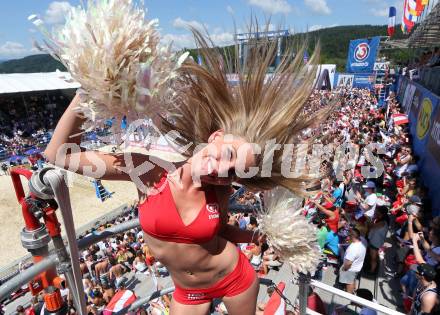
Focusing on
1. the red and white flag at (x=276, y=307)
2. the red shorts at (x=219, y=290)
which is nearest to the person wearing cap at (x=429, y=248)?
the red and white flag at (x=276, y=307)

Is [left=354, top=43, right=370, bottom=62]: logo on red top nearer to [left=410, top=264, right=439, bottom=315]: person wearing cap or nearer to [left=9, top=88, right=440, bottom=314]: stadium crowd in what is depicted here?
[left=9, top=88, right=440, bottom=314]: stadium crowd

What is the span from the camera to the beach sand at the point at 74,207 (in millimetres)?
10977

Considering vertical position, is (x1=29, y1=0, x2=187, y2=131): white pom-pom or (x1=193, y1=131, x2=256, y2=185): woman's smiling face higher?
(x1=29, y1=0, x2=187, y2=131): white pom-pom

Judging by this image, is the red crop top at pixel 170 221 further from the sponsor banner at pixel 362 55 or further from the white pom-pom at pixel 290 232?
the sponsor banner at pixel 362 55

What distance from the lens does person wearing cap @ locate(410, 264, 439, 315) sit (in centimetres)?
301

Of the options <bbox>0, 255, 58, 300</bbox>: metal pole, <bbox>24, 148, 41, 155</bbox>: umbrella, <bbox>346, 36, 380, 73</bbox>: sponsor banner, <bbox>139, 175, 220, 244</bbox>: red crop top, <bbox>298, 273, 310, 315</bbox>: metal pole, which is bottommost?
<bbox>24, 148, 41, 155</bbox>: umbrella

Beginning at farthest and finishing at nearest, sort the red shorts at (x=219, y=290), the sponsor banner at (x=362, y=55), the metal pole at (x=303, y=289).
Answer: the sponsor banner at (x=362, y=55)
the metal pole at (x=303, y=289)
the red shorts at (x=219, y=290)

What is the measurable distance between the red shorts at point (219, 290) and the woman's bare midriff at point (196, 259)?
0.09 ft

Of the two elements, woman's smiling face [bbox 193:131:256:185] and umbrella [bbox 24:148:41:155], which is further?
umbrella [bbox 24:148:41:155]

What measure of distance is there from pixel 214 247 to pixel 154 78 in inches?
39.2

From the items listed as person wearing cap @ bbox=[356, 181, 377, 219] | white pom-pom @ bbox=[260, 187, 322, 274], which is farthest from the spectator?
white pom-pom @ bbox=[260, 187, 322, 274]

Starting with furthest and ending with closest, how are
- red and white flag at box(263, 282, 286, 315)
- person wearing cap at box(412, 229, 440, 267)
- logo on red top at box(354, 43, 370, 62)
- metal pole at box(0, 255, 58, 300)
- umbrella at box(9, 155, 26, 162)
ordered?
logo on red top at box(354, 43, 370, 62)
umbrella at box(9, 155, 26, 162)
person wearing cap at box(412, 229, 440, 267)
red and white flag at box(263, 282, 286, 315)
metal pole at box(0, 255, 58, 300)

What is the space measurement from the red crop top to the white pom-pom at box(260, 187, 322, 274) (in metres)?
0.48

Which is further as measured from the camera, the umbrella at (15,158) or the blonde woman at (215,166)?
the umbrella at (15,158)
